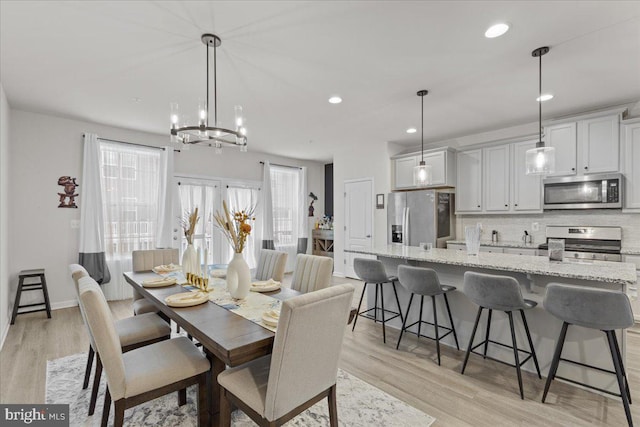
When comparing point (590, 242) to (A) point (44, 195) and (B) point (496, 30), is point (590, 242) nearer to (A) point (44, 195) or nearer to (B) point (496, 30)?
(B) point (496, 30)

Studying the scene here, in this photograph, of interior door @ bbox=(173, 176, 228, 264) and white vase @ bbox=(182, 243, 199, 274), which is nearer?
white vase @ bbox=(182, 243, 199, 274)

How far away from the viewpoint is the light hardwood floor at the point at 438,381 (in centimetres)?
206

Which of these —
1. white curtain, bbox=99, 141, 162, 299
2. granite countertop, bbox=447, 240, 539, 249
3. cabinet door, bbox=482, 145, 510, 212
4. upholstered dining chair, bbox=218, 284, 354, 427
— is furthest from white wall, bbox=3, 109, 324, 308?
granite countertop, bbox=447, 240, 539, 249

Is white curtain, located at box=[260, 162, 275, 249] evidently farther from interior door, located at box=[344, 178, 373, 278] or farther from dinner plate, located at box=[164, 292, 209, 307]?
dinner plate, located at box=[164, 292, 209, 307]

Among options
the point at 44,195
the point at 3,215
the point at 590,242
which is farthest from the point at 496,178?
the point at 44,195

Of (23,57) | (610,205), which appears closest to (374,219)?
(610,205)

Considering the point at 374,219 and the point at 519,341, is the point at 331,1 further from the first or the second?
the point at 374,219

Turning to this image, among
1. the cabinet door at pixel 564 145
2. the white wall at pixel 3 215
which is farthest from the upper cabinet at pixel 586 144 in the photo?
the white wall at pixel 3 215

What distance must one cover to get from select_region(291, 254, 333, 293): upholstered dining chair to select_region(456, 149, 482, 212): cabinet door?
10.6 feet

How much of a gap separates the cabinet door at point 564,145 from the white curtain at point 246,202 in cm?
509

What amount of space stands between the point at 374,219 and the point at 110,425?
479 centimetres

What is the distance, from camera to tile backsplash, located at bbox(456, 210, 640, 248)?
385 centimetres

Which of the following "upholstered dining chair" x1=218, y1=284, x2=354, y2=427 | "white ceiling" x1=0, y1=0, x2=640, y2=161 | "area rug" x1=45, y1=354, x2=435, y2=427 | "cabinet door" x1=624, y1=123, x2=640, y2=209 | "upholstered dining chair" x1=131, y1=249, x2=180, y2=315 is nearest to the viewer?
"upholstered dining chair" x1=218, y1=284, x2=354, y2=427

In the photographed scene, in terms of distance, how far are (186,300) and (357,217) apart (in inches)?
177
